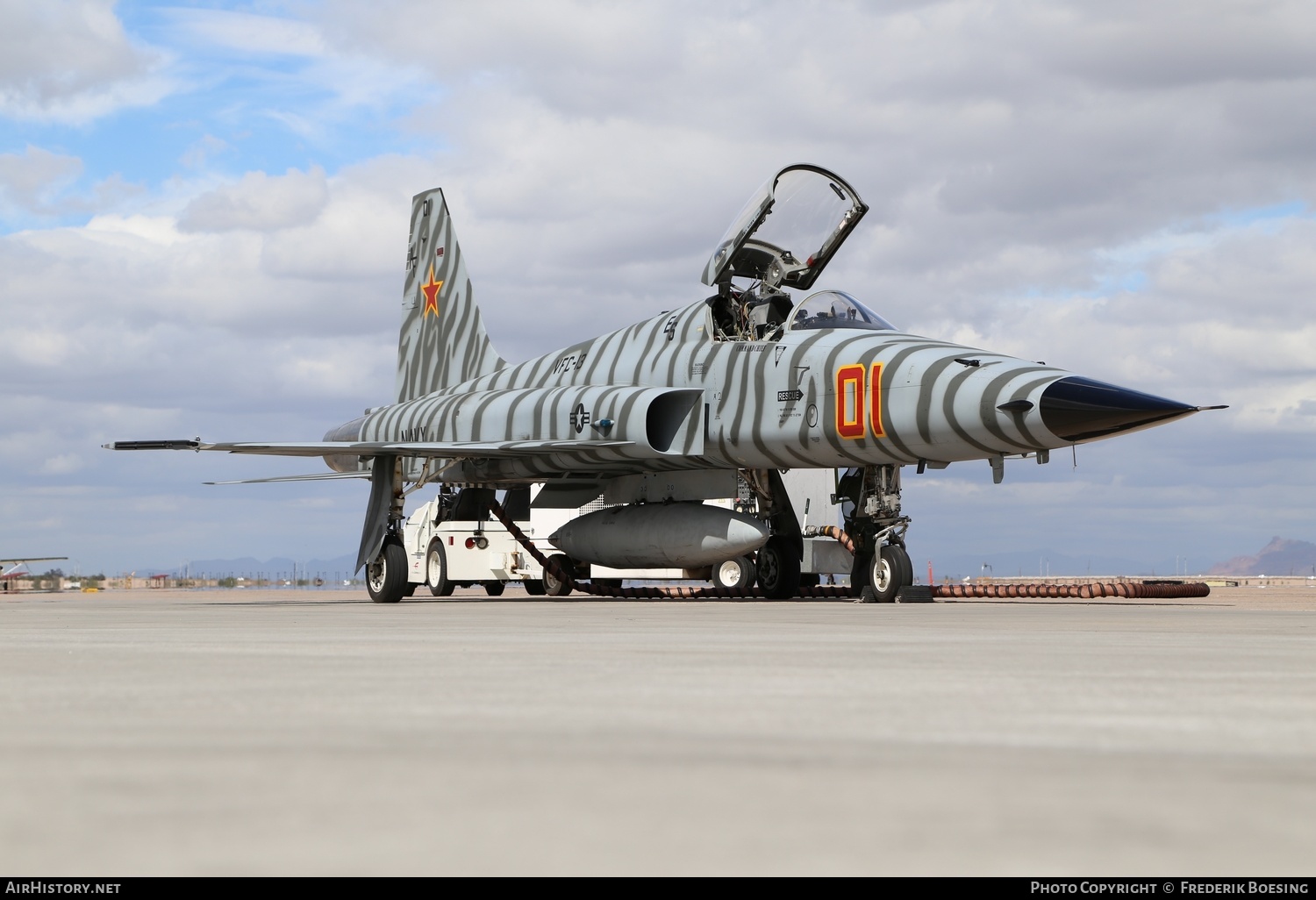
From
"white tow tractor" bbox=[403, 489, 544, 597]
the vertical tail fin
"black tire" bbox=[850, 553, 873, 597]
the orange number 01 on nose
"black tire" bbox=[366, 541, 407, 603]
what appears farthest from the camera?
"white tow tractor" bbox=[403, 489, 544, 597]

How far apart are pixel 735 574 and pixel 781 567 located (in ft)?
2.17

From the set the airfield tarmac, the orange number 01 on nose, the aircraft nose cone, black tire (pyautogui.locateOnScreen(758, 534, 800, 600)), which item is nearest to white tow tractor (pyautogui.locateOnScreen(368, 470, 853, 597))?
black tire (pyautogui.locateOnScreen(758, 534, 800, 600))

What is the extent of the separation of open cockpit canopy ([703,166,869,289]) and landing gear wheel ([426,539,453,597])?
9140mm

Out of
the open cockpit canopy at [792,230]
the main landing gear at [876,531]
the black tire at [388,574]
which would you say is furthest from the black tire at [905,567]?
the black tire at [388,574]

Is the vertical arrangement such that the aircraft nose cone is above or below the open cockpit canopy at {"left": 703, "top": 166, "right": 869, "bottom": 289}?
below

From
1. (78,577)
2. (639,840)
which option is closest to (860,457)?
(639,840)

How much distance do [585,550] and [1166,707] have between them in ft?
47.9

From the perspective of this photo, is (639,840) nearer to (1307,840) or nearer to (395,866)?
(395,866)

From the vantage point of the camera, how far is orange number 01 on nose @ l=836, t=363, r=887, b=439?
48.0ft

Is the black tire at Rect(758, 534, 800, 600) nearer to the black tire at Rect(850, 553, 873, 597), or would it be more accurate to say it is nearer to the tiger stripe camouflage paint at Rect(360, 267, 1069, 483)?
the black tire at Rect(850, 553, 873, 597)

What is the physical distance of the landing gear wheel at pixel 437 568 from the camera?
2423 centimetres

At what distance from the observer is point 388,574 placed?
56.1 ft

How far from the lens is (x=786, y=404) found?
15.5 m

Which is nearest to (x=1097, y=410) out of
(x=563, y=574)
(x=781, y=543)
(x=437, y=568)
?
(x=781, y=543)
